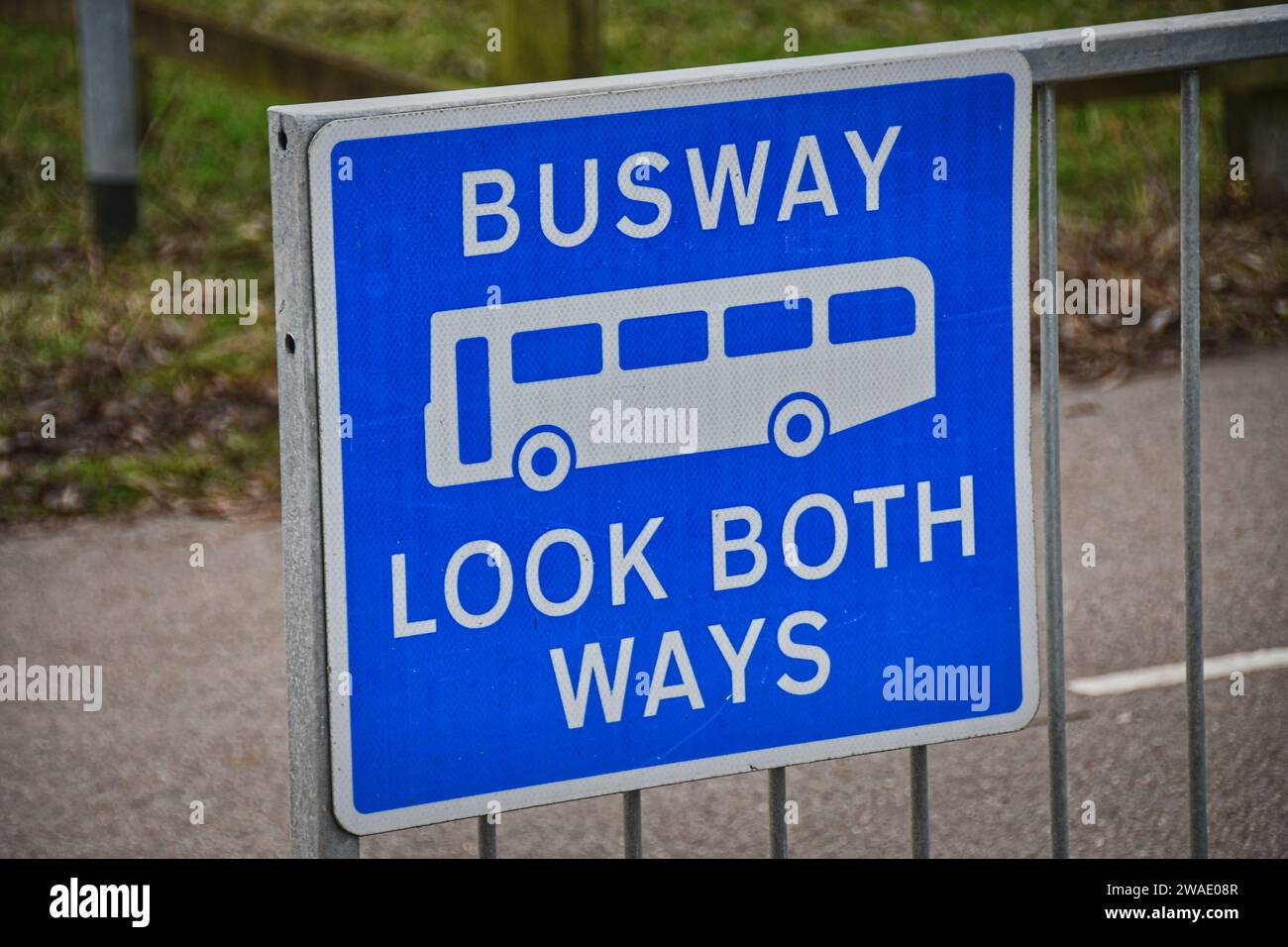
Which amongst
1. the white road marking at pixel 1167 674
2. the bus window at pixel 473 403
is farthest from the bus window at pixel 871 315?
the white road marking at pixel 1167 674

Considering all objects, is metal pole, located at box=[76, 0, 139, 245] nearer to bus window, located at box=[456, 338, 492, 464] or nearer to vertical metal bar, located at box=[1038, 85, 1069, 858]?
vertical metal bar, located at box=[1038, 85, 1069, 858]

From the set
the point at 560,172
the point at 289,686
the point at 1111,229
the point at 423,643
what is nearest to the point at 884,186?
the point at 560,172

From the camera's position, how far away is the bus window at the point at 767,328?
8.00 feet

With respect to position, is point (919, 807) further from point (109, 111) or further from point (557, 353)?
point (109, 111)

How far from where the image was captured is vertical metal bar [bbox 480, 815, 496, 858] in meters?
2.49

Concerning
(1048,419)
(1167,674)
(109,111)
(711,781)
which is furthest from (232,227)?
(1048,419)

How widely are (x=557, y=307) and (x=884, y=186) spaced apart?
48 cm

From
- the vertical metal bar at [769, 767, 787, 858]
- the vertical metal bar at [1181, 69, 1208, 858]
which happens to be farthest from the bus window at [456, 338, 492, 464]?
the vertical metal bar at [1181, 69, 1208, 858]

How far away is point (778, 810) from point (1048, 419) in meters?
0.68

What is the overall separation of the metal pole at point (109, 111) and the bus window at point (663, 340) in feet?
20.3

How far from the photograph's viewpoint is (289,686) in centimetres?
234

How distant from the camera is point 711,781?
4574 mm

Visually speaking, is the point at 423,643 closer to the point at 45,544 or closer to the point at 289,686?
the point at 289,686
